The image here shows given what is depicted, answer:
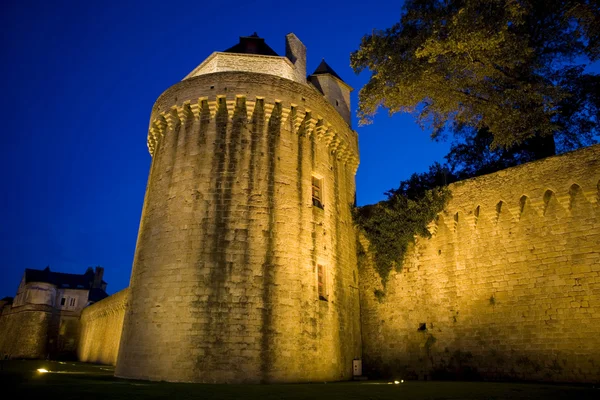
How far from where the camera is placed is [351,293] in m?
15.1

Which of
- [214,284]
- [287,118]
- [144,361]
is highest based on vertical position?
[287,118]

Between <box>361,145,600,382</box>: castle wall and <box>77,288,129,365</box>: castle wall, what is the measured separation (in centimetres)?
1473

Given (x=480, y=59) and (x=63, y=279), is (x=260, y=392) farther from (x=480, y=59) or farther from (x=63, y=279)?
(x=63, y=279)

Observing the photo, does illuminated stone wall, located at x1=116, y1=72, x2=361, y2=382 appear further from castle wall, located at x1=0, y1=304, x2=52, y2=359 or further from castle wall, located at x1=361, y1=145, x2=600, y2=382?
castle wall, located at x1=0, y1=304, x2=52, y2=359

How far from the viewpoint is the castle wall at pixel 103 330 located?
25297mm

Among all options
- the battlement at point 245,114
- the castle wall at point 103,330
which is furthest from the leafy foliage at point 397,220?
the castle wall at point 103,330

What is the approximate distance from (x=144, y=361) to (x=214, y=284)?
9.20 feet

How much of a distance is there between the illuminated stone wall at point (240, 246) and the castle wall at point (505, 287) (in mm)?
1970

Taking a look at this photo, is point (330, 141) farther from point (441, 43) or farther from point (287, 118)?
point (441, 43)

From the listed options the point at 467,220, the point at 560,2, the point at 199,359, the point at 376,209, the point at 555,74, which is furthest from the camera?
the point at 376,209

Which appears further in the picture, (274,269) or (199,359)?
(274,269)

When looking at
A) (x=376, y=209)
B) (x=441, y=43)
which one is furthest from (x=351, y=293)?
(x=441, y=43)

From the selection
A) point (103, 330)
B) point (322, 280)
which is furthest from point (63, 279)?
point (322, 280)

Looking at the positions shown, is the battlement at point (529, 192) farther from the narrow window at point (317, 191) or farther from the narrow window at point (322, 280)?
the narrow window at point (322, 280)
